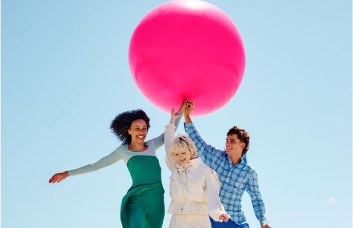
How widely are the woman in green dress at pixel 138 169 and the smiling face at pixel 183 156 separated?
0.59 metres

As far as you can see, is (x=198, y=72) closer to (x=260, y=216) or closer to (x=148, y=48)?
(x=148, y=48)

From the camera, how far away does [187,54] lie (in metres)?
5.30

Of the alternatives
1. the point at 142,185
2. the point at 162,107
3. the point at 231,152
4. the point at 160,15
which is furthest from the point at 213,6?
the point at 142,185

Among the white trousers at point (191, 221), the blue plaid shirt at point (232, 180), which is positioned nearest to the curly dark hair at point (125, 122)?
the blue plaid shirt at point (232, 180)

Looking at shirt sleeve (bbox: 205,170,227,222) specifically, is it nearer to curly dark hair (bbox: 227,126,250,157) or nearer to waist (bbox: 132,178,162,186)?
waist (bbox: 132,178,162,186)

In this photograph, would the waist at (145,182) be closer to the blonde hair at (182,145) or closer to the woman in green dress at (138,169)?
the woman in green dress at (138,169)

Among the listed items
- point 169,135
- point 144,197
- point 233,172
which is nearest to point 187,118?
point 169,135

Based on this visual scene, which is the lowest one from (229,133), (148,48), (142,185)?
(142,185)

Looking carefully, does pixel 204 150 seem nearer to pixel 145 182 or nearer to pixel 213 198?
pixel 145 182

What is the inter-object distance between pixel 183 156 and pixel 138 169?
0.78 metres

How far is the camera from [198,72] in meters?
5.39

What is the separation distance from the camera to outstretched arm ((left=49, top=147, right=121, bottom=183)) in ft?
18.4

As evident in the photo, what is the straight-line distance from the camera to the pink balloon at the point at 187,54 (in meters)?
5.33

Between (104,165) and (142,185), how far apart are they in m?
0.59
